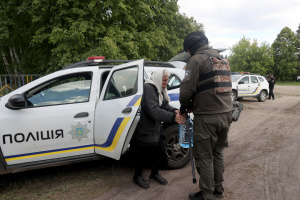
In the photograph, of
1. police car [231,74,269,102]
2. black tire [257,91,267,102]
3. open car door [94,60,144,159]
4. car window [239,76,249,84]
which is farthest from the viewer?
black tire [257,91,267,102]

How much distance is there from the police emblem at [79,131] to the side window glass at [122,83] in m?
0.52

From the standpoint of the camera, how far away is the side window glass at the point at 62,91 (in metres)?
2.96

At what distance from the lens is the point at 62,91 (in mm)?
3107

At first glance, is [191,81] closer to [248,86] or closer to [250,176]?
[250,176]

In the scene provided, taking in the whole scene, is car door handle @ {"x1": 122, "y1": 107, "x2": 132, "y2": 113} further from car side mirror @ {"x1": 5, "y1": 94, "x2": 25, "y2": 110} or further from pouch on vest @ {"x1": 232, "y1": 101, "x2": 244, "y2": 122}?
pouch on vest @ {"x1": 232, "y1": 101, "x2": 244, "y2": 122}

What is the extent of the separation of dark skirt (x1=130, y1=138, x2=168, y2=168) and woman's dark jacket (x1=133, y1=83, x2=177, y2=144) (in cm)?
6

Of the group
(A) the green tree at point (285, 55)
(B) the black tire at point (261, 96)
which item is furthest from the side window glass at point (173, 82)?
(A) the green tree at point (285, 55)

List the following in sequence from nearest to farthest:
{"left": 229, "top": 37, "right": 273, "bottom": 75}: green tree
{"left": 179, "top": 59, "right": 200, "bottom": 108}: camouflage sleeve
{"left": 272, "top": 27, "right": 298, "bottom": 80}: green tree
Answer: {"left": 179, "top": 59, "right": 200, "bottom": 108}: camouflage sleeve < {"left": 229, "top": 37, "right": 273, "bottom": 75}: green tree < {"left": 272, "top": 27, "right": 298, "bottom": 80}: green tree

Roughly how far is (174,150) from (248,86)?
11360mm

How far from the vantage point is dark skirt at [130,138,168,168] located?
2.92m

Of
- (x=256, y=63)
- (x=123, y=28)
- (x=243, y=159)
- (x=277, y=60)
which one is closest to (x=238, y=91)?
(x=123, y=28)

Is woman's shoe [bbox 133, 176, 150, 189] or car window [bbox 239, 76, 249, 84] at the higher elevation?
car window [bbox 239, 76, 249, 84]

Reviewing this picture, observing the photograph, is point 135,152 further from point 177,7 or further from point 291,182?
point 177,7

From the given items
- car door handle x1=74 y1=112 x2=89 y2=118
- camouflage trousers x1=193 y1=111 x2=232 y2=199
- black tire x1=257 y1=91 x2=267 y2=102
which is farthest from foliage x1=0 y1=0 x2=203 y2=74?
camouflage trousers x1=193 y1=111 x2=232 y2=199
